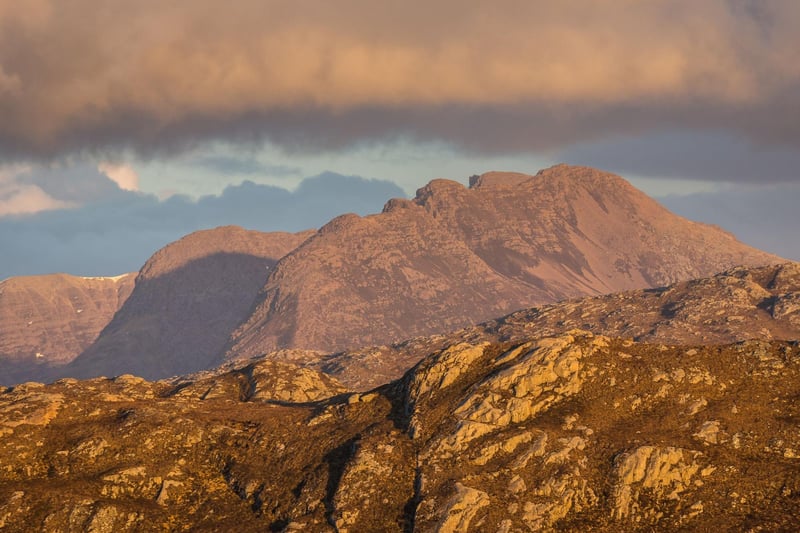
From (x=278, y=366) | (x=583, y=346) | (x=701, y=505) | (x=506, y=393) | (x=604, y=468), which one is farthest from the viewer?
(x=278, y=366)

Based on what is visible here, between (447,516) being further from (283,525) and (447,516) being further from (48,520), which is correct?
(48,520)

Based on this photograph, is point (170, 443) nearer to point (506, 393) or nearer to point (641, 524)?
point (506, 393)

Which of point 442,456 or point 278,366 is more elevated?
point 278,366

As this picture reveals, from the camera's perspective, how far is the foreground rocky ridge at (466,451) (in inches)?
3295

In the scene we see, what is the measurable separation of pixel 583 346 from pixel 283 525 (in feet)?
135

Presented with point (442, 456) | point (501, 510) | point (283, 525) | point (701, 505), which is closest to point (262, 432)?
point (283, 525)

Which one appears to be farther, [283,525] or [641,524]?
[283,525]

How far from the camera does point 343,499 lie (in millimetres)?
88938

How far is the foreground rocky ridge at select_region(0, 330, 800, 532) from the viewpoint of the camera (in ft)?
275

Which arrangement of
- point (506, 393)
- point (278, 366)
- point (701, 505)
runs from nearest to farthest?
point (701, 505) < point (506, 393) < point (278, 366)

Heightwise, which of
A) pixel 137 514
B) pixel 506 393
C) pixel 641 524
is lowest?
pixel 641 524

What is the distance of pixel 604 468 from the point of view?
87.1 m

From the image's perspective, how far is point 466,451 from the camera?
9175 centimetres

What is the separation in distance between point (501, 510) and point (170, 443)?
4097 cm
